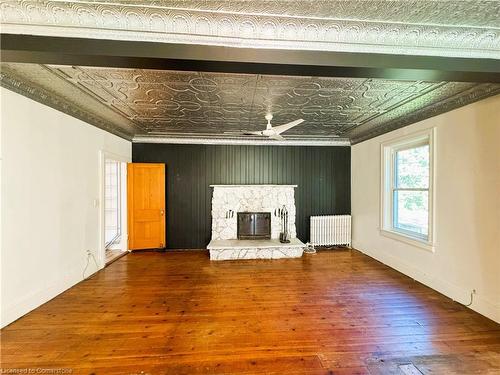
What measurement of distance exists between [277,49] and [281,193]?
4154 mm

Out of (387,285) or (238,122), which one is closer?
(387,285)

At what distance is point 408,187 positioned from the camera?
4.22m

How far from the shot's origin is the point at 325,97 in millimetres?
3191

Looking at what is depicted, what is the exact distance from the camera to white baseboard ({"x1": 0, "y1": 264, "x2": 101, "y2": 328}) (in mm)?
2561

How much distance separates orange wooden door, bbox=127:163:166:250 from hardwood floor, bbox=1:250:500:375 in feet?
5.02

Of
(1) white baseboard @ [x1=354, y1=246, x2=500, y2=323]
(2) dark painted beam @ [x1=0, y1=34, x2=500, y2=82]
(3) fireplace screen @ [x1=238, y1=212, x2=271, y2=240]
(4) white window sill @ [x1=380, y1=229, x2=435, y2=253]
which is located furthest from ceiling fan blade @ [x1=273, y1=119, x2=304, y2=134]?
(1) white baseboard @ [x1=354, y1=246, x2=500, y2=323]

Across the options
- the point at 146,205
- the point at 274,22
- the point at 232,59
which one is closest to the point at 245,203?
the point at 146,205

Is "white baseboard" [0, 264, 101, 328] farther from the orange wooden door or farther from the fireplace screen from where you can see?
the fireplace screen

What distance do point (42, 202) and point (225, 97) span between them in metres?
2.74

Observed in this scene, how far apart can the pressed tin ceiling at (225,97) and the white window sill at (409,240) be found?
1.97m

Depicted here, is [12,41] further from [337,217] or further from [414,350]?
[337,217]

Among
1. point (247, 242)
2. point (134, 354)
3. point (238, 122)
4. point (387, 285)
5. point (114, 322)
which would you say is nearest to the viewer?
point (134, 354)

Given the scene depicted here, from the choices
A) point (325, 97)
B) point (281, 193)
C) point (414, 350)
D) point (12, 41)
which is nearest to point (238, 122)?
point (325, 97)

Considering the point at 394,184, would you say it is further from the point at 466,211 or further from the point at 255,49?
the point at 255,49
